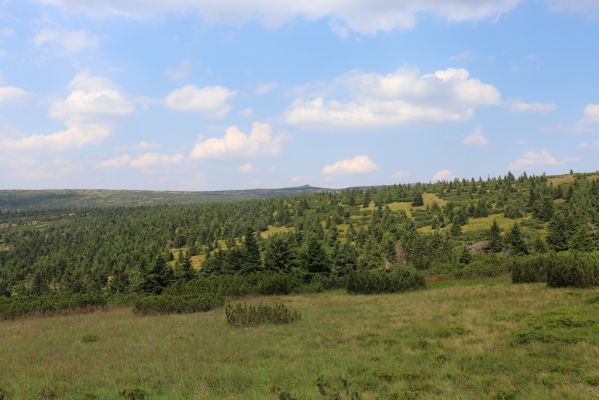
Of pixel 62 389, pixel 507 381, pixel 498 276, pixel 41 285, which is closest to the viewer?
pixel 507 381

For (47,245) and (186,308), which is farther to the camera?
(47,245)

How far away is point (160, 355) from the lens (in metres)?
13.9

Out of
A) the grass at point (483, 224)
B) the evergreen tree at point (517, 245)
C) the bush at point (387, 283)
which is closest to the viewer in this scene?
the bush at point (387, 283)

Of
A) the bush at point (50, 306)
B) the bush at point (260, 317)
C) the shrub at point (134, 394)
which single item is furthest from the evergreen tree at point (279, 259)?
the shrub at point (134, 394)

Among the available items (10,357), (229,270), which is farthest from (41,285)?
(10,357)

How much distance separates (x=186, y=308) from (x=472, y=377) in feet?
63.4

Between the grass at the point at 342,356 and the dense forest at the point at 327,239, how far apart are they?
1965 centimetres

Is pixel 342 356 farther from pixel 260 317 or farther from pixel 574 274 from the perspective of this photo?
pixel 574 274

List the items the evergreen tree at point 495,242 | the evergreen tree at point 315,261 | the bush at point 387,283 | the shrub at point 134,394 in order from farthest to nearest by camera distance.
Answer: the evergreen tree at point 495,242
the evergreen tree at point 315,261
the bush at point 387,283
the shrub at point 134,394

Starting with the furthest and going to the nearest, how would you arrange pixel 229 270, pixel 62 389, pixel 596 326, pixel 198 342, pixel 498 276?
pixel 229 270 < pixel 498 276 < pixel 198 342 < pixel 596 326 < pixel 62 389

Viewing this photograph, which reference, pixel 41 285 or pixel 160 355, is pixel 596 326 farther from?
pixel 41 285

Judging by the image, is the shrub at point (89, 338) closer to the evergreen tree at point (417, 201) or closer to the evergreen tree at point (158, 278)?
the evergreen tree at point (158, 278)

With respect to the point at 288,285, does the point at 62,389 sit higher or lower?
higher

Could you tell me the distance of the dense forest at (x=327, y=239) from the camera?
53.4 meters
